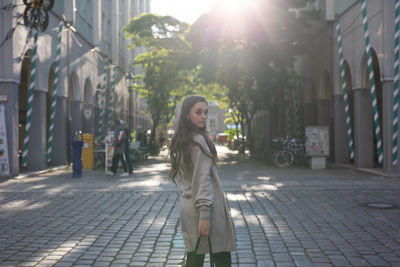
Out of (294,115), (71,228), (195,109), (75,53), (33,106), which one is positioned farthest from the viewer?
(294,115)

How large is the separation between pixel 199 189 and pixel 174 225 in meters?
3.85

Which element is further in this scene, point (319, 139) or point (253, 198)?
point (319, 139)

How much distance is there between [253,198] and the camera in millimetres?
9234

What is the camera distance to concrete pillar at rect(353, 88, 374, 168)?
1574 cm

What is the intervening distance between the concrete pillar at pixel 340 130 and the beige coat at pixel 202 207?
16.3 metres

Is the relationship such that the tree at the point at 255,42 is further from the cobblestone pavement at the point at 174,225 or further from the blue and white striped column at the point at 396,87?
the cobblestone pavement at the point at 174,225

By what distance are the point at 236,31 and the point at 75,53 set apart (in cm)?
754

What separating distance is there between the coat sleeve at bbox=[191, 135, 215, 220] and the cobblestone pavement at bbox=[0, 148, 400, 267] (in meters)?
2.01

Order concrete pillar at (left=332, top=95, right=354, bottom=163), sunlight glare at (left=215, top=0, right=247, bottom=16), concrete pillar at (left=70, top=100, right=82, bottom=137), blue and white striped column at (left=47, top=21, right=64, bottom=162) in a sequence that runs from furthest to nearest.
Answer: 1. concrete pillar at (left=70, top=100, right=82, bottom=137)
2. sunlight glare at (left=215, top=0, right=247, bottom=16)
3. concrete pillar at (left=332, top=95, right=354, bottom=163)
4. blue and white striped column at (left=47, top=21, right=64, bottom=162)

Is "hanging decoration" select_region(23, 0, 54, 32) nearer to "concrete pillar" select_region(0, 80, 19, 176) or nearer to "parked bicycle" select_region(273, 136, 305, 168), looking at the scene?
"concrete pillar" select_region(0, 80, 19, 176)

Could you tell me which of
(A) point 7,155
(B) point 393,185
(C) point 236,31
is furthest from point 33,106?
(B) point 393,185

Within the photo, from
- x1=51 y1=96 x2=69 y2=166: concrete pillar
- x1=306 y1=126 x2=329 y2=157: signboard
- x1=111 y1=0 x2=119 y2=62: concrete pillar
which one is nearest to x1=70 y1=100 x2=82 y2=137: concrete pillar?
x1=51 y1=96 x2=69 y2=166: concrete pillar

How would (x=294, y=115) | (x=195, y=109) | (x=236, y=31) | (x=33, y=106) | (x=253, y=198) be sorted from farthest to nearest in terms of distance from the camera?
(x=294, y=115) < (x=236, y=31) < (x=33, y=106) < (x=253, y=198) < (x=195, y=109)

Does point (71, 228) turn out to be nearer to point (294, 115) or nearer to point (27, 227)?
point (27, 227)
